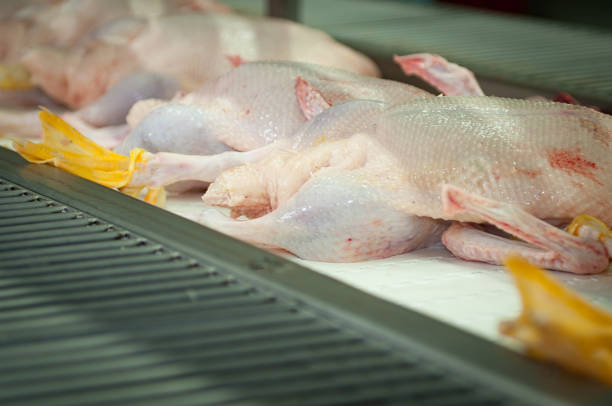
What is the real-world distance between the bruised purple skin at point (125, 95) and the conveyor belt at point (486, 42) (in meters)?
0.76

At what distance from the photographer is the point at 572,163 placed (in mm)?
1766

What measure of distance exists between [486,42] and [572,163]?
6.16 feet

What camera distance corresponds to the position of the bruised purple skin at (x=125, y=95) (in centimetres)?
274

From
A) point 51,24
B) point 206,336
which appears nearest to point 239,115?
point 206,336

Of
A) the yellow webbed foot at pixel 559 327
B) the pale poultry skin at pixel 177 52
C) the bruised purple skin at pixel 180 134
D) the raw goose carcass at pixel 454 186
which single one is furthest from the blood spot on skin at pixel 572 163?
the pale poultry skin at pixel 177 52

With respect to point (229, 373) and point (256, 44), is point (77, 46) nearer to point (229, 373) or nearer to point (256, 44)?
point (256, 44)

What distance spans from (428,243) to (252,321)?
2.27 feet

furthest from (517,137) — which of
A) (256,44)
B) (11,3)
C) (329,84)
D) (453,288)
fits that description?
(11,3)

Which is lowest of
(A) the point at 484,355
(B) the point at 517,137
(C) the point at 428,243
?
(C) the point at 428,243

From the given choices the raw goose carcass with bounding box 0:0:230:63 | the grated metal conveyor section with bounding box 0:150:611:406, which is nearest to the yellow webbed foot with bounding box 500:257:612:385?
the grated metal conveyor section with bounding box 0:150:611:406

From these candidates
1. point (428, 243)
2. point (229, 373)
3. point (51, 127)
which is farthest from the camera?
point (51, 127)

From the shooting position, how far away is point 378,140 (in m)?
1.94

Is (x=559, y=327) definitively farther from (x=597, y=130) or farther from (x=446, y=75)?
(x=446, y=75)

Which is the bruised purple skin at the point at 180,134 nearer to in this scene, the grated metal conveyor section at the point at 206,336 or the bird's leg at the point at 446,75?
the bird's leg at the point at 446,75
